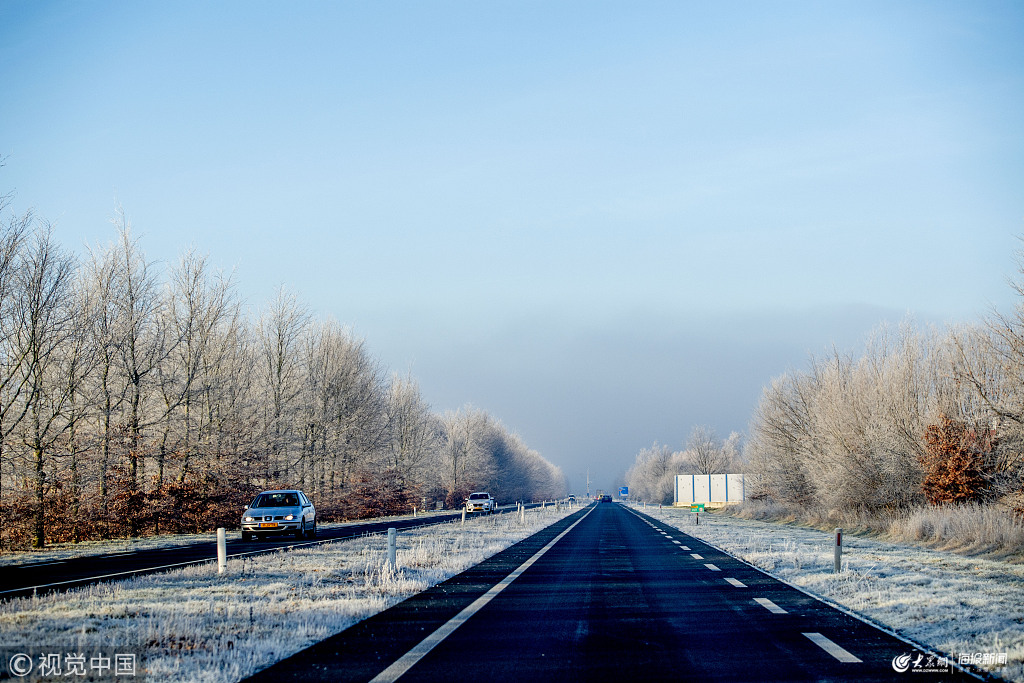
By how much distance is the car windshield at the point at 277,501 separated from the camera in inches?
1116

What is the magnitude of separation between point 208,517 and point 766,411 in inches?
1310

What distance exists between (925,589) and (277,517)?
20.1 meters

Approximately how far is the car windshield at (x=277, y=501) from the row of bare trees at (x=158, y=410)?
599 centimetres

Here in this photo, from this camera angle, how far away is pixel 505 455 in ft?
426

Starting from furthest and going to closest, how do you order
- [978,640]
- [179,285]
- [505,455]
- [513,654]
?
1. [505,455]
2. [179,285]
3. [978,640]
4. [513,654]

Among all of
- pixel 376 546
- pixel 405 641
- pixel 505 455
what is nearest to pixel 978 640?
pixel 405 641

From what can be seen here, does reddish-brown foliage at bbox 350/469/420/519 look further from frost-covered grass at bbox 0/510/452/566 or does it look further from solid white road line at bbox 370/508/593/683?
solid white road line at bbox 370/508/593/683

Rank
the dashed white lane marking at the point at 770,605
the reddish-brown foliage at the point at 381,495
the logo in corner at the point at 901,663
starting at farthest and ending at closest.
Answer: the reddish-brown foliage at the point at 381,495, the dashed white lane marking at the point at 770,605, the logo in corner at the point at 901,663

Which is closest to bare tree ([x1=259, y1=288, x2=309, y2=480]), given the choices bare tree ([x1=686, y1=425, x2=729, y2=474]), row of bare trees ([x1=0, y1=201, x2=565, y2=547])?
row of bare trees ([x1=0, y1=201, x2=565, y2=547])

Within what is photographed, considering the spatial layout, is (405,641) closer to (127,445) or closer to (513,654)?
(513,654)

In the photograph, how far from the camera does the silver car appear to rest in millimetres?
26938

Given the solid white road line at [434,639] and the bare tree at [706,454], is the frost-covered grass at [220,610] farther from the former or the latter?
the bare tree at [706,454]

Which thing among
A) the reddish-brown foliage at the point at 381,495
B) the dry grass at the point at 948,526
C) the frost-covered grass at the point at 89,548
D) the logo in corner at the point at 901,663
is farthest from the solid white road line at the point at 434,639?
the reddish-brown foliage at the point at 381,495

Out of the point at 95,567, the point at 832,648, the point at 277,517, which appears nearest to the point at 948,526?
the point at 832,648
